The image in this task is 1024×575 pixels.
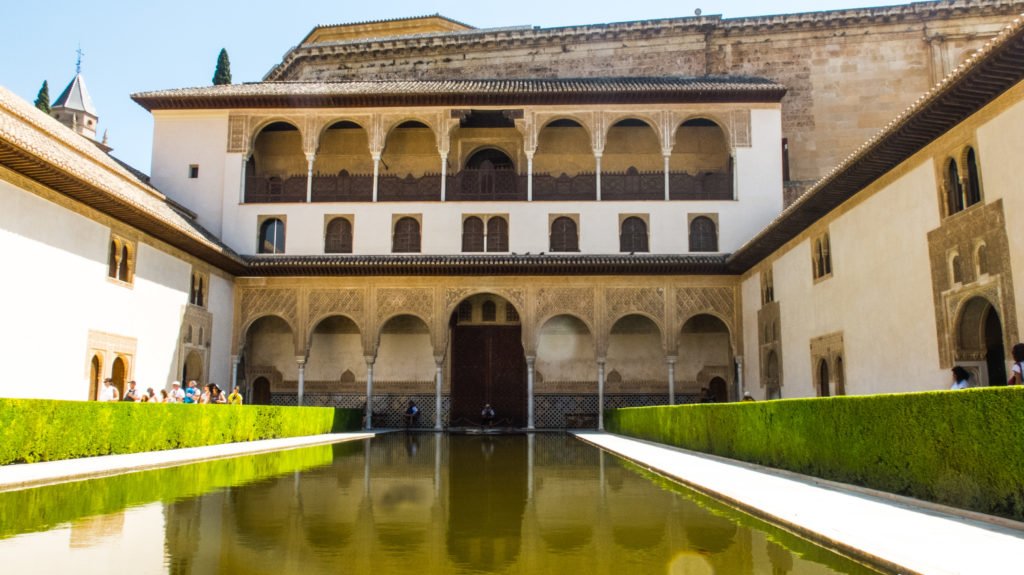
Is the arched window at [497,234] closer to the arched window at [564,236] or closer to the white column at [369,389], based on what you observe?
the arched window at [564,236]

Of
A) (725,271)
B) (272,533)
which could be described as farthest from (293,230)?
(272,533)

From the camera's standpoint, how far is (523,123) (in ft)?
82.9

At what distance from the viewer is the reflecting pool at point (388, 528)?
4.48m

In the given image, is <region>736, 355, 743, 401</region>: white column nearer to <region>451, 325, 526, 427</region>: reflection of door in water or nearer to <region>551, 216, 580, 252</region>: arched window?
<region>551, 216, 580, 252</region>: arched window

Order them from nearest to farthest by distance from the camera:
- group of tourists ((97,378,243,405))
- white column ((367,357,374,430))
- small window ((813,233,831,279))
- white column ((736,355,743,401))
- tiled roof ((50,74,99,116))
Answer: group of tourists ((97,378,243,405)) < small window ((813,233,831,279)) < white column ((736,355,743,401)) < white column ((367,357,374,430)) < tiled roof ((50,74,99,116))

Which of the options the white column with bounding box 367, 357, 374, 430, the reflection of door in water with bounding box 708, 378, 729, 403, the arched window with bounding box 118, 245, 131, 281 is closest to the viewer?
the arched window with bounding box 118, 245, 131, 281

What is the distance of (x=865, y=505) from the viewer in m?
7.16

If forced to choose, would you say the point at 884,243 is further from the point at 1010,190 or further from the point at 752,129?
the point at 752,129

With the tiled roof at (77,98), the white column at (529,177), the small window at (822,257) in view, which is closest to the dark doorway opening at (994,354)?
the small window at (822,257)

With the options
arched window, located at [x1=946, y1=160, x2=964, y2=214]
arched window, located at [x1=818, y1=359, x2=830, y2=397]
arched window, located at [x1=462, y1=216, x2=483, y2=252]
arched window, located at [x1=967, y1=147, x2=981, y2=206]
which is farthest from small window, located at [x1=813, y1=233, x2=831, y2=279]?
arched window, located at [x1=462, y1=216, x2=483, y2=252]

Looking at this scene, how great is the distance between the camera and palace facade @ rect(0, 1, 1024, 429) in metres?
20.8

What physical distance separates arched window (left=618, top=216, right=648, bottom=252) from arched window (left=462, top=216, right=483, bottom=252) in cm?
412

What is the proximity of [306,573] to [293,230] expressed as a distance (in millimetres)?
22037

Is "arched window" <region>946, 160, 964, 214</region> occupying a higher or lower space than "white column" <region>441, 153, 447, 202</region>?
lower
